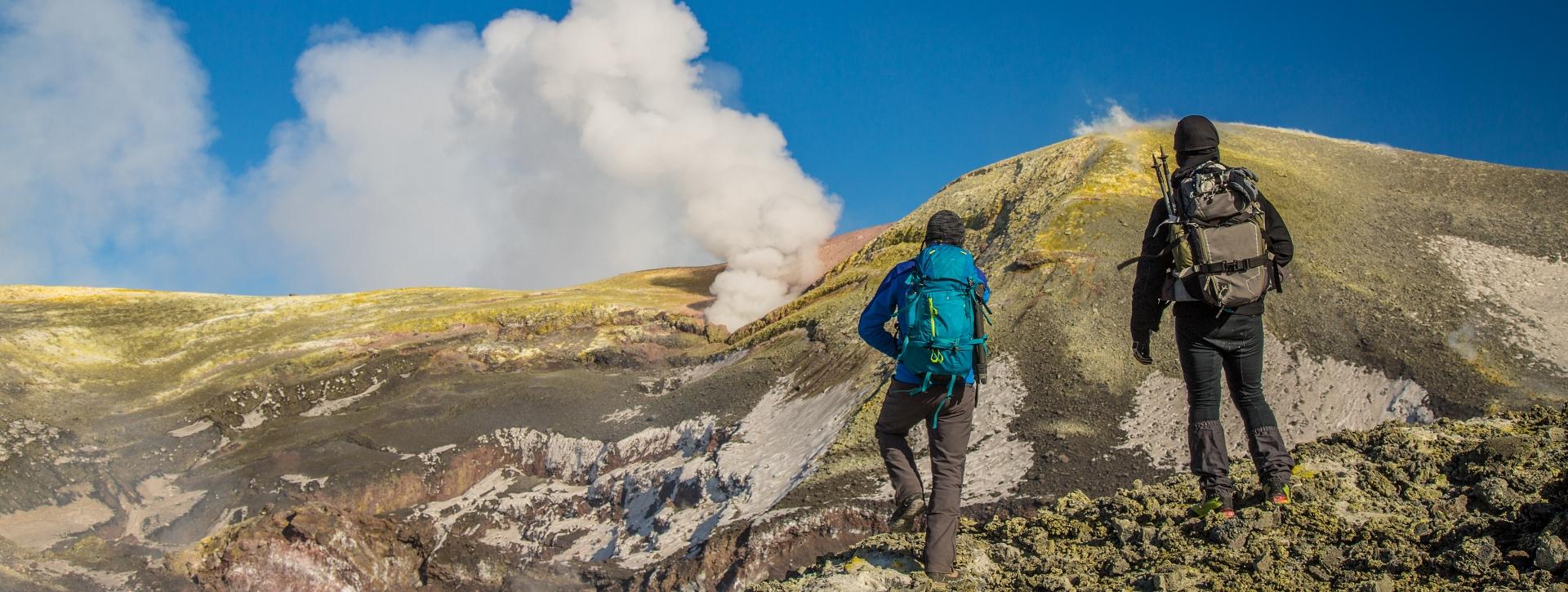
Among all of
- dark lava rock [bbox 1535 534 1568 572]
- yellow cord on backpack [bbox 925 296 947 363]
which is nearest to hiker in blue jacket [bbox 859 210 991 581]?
yellow cord on backpack [bbox 925 296 947 363]

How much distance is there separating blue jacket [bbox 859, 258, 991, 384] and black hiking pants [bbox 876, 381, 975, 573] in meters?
0.09

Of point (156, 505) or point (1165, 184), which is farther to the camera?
point (156, 505)

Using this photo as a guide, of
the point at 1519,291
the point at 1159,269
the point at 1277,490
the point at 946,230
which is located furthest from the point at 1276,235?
the point at 1519,291

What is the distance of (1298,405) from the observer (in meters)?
16.3

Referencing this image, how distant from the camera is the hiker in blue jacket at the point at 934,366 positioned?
6.23 metres

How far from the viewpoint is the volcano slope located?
16.0 metres

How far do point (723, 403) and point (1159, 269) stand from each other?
18.1 m

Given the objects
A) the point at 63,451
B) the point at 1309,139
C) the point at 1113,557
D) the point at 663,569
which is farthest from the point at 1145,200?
the point at 63,451

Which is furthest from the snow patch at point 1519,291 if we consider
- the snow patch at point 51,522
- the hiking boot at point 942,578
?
the snow patch at point 51,522

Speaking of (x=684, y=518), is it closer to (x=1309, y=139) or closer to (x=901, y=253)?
(x=901, y=253)

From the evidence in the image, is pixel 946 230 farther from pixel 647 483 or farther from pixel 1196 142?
pixel 647 483

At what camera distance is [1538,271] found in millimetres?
20125

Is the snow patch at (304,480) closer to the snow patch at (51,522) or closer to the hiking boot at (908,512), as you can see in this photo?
the snow patch at (51,522)

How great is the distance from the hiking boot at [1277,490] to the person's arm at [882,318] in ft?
8.96
